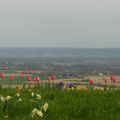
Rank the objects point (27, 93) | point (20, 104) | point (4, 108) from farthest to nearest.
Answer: point (27, 93), point (20, 104), point (4, 108)

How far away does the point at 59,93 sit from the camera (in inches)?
451

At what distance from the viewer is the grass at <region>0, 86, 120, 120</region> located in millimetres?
8445

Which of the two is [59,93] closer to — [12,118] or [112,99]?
[112,99]

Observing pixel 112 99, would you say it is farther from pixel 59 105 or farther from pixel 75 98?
pixel 59 105

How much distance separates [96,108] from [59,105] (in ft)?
2.79

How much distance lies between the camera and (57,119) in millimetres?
8242

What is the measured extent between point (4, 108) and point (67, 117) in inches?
56.3

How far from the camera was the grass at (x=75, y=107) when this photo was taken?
8445mm

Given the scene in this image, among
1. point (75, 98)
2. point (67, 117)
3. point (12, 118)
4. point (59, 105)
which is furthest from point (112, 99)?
point (12, 118)

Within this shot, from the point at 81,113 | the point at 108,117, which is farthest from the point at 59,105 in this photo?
the point at 108,117

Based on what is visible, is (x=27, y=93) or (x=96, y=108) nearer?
(x=96, y=108)

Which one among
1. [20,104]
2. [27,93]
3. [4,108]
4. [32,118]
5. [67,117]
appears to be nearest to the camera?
[32,118]

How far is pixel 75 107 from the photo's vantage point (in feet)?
30.4

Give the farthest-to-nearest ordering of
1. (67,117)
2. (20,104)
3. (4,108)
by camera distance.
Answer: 1. (20,104)
2. (4,108)
3. (67,117)
